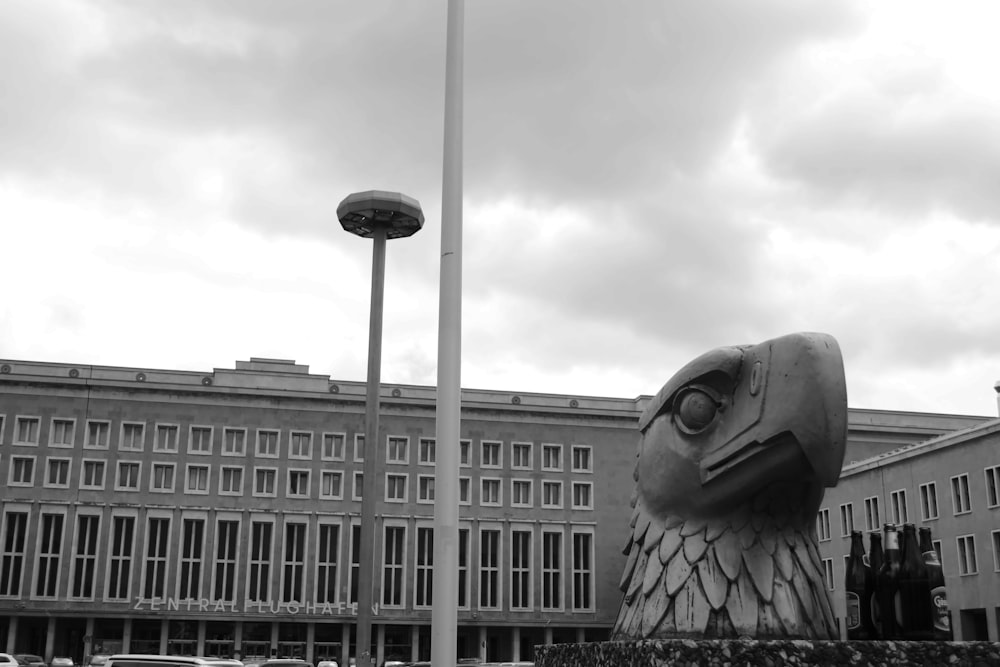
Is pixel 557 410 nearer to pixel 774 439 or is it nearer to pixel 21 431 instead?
pixel 21 431

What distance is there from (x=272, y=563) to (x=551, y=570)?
18.7 m

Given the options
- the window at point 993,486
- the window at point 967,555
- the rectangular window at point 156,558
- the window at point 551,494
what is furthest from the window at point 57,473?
the window at point 993,486

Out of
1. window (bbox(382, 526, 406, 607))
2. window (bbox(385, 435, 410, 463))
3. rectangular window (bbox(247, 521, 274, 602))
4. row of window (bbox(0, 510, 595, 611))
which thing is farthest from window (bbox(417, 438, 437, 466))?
rectangular window (bbox(247, 521, 274, 602))

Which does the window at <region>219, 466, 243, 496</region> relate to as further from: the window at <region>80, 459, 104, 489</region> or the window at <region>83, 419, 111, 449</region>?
the window at <region>83, 419, 111, 449</region>

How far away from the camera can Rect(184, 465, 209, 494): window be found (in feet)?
232

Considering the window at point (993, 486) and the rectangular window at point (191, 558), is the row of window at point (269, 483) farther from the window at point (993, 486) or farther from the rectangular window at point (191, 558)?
the window at point (993, 486)

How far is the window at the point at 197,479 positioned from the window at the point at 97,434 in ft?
18.8

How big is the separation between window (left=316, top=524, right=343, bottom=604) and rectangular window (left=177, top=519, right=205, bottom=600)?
7.56m

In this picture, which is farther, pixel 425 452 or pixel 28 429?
pixel 425 452

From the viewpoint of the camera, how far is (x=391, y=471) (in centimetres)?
7319

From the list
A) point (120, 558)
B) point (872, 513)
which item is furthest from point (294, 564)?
point (872, 513)

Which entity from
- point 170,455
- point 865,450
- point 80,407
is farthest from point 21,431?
point 865,450

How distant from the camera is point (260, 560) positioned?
7025cm

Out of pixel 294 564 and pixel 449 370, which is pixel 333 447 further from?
pixel 449 370
